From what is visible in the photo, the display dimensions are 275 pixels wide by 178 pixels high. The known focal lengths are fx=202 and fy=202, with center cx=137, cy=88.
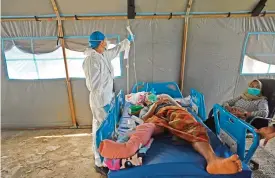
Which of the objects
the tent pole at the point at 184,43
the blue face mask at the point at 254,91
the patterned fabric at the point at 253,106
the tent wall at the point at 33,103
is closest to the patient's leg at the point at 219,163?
the patterned fabric at the point at 253,106

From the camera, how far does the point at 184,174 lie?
4.52 ft

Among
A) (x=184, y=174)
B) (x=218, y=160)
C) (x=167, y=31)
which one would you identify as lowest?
(x=184, y=174)

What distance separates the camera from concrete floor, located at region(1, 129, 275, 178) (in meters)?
2.24

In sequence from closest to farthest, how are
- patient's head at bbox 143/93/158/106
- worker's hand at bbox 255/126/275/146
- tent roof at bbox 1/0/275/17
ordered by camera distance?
worker's hand at bbox 255/126/275/146, patient's head at bbox 143/93/158/106, tent roof at bbox 1/0/275/17

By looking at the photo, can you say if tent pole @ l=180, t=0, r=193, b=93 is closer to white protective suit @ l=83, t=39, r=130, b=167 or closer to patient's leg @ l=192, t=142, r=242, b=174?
white protective suit @ l=83, t=39, r=130, b=167

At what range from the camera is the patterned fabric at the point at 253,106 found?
2.15 m

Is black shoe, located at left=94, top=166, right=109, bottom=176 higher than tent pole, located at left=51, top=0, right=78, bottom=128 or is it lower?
lower

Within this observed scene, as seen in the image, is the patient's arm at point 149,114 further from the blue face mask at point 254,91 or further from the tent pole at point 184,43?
the tent pole at point 184,43

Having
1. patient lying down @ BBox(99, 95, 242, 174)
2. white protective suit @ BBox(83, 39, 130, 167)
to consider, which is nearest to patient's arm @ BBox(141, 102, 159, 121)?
patient lying down @ BBox(99, 95, 242, 174)

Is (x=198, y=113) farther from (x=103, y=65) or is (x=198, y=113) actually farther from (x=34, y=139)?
(x=34, y=139)

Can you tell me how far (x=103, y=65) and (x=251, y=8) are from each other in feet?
7.61

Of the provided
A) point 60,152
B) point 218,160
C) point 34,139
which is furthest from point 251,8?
point 34,139

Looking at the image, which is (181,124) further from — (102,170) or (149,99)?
(102,170)

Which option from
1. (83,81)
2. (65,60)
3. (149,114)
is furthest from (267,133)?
(65,60)
